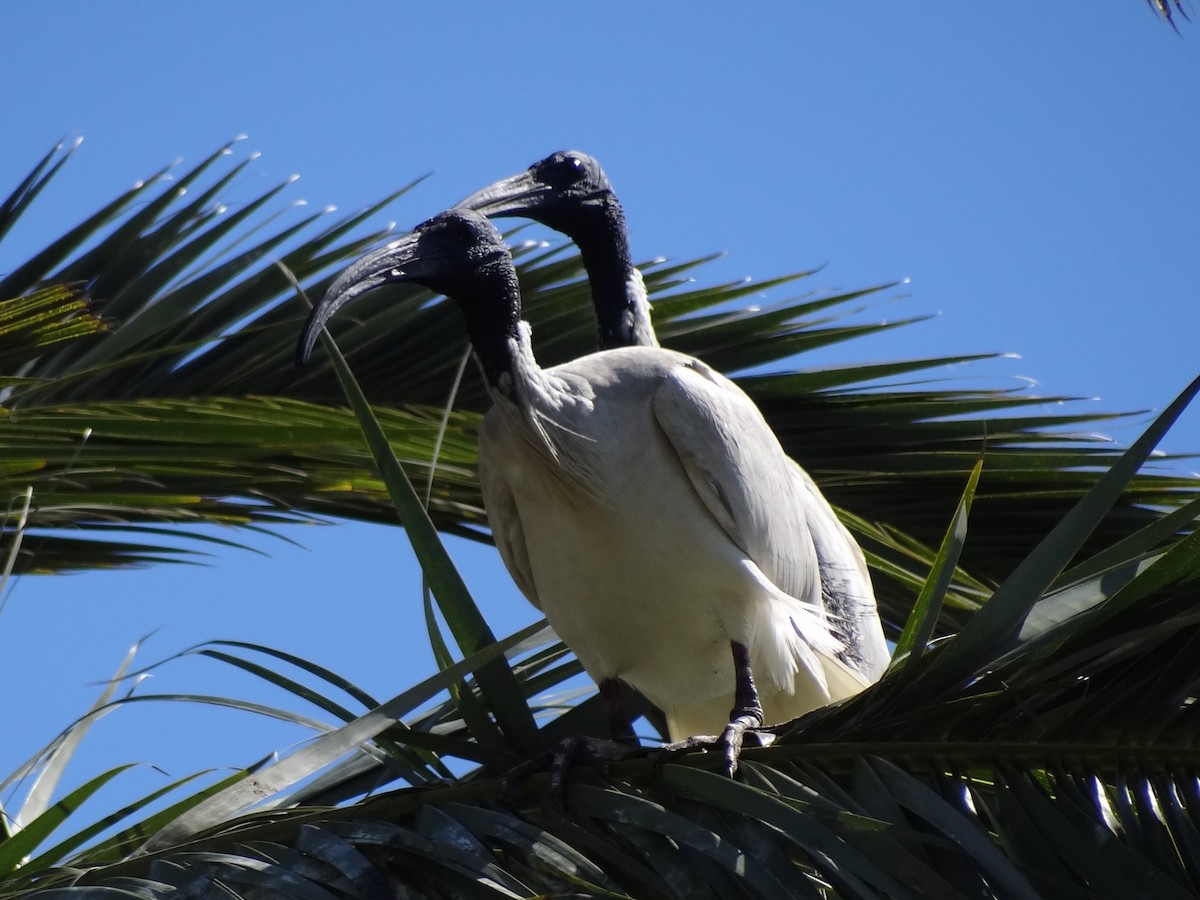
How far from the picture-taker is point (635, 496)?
3.15 metres

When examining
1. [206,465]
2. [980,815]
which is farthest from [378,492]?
[980,815]

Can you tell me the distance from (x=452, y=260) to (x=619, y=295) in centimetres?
82

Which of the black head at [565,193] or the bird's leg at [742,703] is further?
the black head at [565,193]

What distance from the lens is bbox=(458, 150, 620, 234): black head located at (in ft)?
12.9

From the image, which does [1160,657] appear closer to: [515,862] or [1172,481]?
[515,862]

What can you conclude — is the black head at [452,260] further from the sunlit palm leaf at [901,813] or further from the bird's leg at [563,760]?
the sunlit palm leaf at [901,813]

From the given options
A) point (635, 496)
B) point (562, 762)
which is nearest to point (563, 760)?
point (562, 762)

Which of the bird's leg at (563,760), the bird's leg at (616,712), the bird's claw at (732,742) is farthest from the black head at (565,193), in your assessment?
the bird's leg at (563,760)

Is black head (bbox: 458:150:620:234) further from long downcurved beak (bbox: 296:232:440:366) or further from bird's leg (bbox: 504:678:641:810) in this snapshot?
bird's leg (bbox: 504:678:641:810)

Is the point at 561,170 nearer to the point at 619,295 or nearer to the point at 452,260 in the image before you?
the point at 619,295

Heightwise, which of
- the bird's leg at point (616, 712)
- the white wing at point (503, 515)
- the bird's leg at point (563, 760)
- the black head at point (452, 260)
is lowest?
the bird's leg at point (616, 712)

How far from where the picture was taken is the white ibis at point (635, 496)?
3.12 meters

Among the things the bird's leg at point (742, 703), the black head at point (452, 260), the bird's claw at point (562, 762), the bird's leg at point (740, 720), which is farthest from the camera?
the black head at point (452, 260)

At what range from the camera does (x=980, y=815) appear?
6.93 ft
